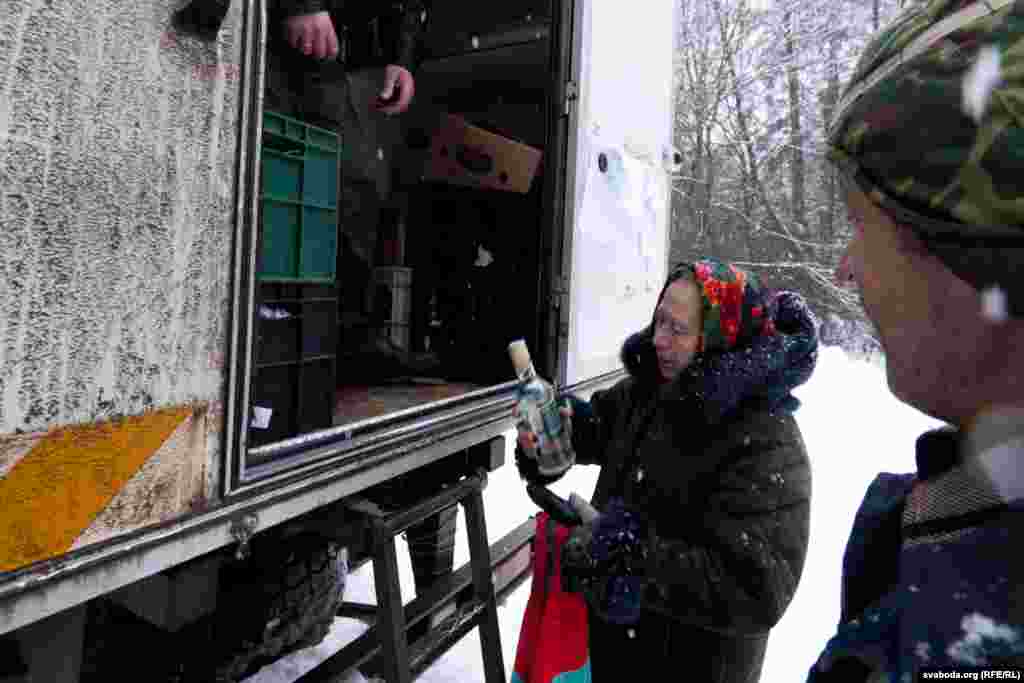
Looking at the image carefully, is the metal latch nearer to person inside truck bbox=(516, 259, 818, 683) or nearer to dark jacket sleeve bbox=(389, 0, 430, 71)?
person inside truck bbox=(516, 259, 818, 683)

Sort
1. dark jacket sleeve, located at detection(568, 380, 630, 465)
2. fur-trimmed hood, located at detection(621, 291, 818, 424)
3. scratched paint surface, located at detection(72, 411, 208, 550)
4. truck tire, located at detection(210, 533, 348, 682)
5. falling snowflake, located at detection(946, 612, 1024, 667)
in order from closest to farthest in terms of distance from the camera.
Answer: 1. falling snowflake, located at detection(946, 612, 1024, 667)
2. scratched paint surface, located at detection(72, 411, 208, 550)
3. fur-trimmed hood, located at detection(621, 291, 818, 424)
4. truck tire, located at detection(210, 533, 348, 682)
5. dark jacket sleeve, located at detection(568, 380, 630, 465)

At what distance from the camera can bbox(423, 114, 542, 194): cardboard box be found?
321cm

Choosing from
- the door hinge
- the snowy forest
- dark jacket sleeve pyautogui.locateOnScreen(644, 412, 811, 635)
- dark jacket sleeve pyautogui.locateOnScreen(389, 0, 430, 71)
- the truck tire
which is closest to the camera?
dark jacket sleeve pyautogui.locateOnScreen(644, 412, 811, 635)

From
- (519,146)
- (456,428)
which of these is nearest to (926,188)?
(456,428)

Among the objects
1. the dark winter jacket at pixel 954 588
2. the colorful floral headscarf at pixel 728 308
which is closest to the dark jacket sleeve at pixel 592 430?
the colorful floral headscarf at pixel 728 308

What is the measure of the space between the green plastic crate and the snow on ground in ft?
4.50

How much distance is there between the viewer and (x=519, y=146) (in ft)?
10.5

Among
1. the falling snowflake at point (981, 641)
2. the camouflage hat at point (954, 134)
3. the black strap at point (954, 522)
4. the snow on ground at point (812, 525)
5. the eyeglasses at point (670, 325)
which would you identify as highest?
the camouflage hat at point (954, 134)

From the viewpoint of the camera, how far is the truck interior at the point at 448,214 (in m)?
3.11

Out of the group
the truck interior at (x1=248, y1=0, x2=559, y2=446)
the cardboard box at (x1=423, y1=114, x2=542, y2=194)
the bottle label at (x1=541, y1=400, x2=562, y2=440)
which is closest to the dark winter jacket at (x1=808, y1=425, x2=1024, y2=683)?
the bottle label at (x1=541, y1=400, x2=562, y2=440)

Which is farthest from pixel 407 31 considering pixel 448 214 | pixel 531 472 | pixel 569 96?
pixel 531 472

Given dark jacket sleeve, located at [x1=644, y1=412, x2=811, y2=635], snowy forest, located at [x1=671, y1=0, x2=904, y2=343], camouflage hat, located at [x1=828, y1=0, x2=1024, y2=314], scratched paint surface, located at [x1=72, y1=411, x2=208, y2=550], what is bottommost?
dark jacket sleeve, located at [x1=644, y1=412, x2=811, y2=635]

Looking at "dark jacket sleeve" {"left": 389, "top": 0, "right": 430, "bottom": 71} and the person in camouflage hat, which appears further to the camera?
"dark jacket sleeve" {"left": 389, "top": 0, "right": 430, "bottom": 71}

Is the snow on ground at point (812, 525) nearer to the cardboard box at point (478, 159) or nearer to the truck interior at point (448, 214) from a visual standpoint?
the truck interior at point (448, 214)
